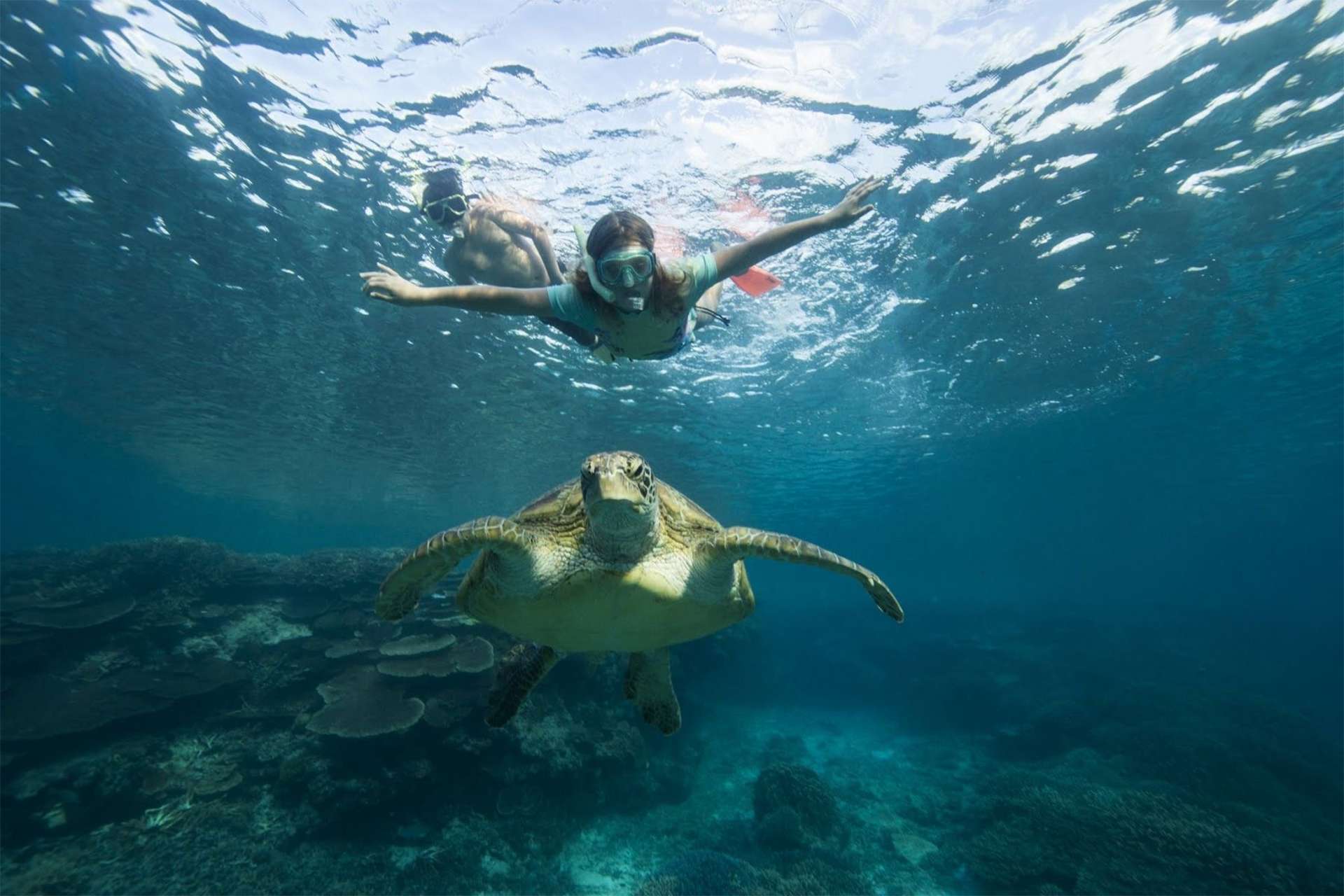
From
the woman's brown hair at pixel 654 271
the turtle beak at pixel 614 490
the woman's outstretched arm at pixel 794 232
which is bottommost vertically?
the turtle beak at pixel 614 490

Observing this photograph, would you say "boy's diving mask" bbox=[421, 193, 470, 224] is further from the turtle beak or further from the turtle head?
the turtle beak

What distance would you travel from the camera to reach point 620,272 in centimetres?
408

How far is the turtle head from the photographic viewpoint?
9.10 feet

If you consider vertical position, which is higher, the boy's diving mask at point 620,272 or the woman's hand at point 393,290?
the boy's diving mask at point 620,272

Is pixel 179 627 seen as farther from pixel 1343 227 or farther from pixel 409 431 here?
pixel 1343 227

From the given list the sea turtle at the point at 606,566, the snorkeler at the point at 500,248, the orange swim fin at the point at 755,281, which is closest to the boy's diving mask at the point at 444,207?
the snorkeler at the point at 500,248

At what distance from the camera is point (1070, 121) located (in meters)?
8.88

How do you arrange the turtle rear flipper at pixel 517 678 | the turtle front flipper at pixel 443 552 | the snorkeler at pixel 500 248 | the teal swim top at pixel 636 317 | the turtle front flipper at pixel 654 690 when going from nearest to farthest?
the turtle front flipper at pixel 443 552 < the teal swim top at pixel 636 317 < the turtle rear flipper at pixel 517 678 < the turtle front flipper at pixel 654 690 < the snorkeler at pixel 500 248

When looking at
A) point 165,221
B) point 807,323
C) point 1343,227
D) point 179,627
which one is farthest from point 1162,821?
point 165,221

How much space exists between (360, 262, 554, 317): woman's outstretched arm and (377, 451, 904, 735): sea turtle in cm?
155

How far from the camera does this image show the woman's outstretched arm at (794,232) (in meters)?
4.00

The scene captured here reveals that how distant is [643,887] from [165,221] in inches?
591

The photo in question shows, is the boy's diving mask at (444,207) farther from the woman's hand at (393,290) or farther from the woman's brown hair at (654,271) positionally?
the woman's hand at (393,290)

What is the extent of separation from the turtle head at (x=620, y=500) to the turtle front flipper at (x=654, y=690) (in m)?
2.09
